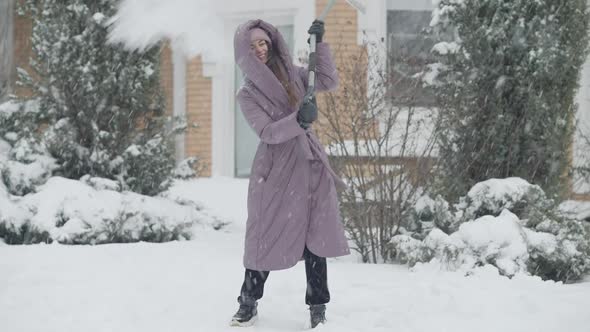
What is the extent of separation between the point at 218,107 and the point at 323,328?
29.0 ft

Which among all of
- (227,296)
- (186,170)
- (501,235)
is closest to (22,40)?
(186,170)

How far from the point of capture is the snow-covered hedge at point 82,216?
7.92 m

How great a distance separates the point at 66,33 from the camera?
8641mm

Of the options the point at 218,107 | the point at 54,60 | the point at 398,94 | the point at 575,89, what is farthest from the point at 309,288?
the point at 218,107

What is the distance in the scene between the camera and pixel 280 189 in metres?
4.64

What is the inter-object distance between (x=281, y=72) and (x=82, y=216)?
152 inches

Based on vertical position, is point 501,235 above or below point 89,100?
below

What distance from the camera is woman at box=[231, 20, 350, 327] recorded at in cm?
461

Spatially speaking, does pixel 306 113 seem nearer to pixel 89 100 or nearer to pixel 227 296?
pixel 227 296

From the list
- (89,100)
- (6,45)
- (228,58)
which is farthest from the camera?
(228,58)

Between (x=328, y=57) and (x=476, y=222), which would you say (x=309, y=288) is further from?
(x=476, y=222)

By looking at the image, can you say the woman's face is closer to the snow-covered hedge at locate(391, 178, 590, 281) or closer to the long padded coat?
the long padded coat

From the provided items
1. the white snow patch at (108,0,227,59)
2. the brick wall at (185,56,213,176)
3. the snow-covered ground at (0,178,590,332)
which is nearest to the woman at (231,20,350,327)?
the snow-covered ground at (0,178,590,332)

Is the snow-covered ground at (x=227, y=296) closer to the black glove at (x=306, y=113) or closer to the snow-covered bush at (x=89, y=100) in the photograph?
the black glove at (x=306, y=113)
